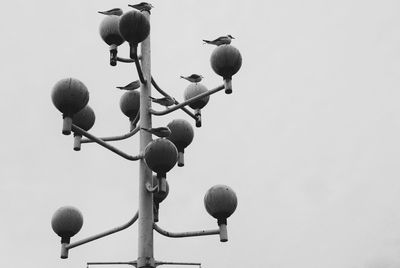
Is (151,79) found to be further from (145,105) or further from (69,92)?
(69,92)

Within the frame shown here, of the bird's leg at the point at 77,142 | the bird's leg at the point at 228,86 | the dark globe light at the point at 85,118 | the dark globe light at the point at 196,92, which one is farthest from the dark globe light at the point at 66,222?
the bird's leg at the point at 228,86

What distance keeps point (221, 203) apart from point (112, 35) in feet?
8.95

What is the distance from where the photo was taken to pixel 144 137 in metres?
8.45

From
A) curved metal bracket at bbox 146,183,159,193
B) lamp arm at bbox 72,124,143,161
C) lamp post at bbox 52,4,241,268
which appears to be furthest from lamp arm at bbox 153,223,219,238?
lamp arm at bbox 72,124,143,161

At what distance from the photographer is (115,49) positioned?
30.1 ft

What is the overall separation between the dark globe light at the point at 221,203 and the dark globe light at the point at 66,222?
70.2 inches

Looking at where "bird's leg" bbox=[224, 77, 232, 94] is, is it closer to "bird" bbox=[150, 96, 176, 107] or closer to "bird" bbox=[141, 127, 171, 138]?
"bird" bbox=[150, 96, 176, 107]

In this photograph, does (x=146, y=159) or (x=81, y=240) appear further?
(x=81, y=240)

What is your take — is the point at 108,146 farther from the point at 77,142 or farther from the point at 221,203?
the point at 221,203

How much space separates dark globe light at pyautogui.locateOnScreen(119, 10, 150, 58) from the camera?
26.0 feet

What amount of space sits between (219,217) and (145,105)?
1700 millimetres

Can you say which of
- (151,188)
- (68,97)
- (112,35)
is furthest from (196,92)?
(68,97)

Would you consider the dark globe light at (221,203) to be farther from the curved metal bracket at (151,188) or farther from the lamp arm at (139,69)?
the lamp arm at (139,69)

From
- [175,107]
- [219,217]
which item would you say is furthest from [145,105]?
[219,217]
